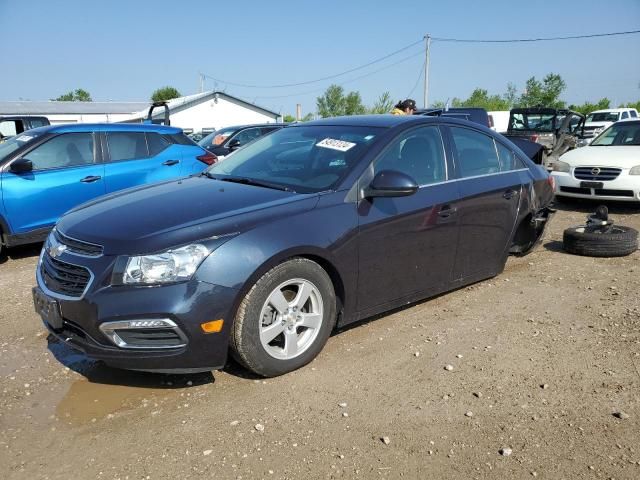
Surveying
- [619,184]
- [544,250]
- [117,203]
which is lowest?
[544,250]

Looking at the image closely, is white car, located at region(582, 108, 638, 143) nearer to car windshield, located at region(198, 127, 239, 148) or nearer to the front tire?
car windshield, located at region(198, 127, 239, 148)

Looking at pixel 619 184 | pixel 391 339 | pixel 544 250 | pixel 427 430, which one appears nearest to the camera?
pixel 427 430

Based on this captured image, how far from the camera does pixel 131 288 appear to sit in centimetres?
283

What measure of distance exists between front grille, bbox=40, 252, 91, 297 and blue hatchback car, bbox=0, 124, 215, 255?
130 inches

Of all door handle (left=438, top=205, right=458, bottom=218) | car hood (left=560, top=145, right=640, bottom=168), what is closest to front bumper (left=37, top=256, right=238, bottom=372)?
door handle (left=438, top=205, right=458, bottom=218)

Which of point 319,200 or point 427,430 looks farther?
point 319,200

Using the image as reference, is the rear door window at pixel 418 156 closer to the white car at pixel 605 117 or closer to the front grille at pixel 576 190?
the front grille at pixel 576 190

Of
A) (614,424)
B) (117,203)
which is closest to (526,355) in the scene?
(614,424)

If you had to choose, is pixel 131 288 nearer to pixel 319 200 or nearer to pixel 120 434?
pixel 120 434

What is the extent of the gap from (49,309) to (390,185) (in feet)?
7.31

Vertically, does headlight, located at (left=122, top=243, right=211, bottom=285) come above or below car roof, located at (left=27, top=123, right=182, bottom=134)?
below

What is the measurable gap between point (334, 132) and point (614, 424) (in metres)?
2.72

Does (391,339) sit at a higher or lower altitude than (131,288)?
lower

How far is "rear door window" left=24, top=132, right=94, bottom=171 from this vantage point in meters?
6.43
